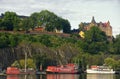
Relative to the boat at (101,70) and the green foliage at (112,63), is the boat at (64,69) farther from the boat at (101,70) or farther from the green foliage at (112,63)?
the green foliage at (112,63)

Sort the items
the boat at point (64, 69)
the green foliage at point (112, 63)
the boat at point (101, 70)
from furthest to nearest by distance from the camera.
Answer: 1. the green foliage at point (112, 63)
2. the boat at point (101, 70)
3. the boat at point (64, 69)

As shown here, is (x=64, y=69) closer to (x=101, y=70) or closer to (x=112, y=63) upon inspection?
(x=101, y=70)

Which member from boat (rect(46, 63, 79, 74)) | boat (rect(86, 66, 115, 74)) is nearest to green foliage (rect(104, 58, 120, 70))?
boat (rect(86, 66, 115, 74))

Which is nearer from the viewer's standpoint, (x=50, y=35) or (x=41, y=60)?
(x=41, y=60)

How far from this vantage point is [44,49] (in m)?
174

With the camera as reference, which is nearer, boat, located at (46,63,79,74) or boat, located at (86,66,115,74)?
boat, located at (46,63,79,74)

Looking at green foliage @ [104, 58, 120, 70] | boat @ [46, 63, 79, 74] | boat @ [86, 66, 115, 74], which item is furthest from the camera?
green foliage @ [104, 58, 120, 70]

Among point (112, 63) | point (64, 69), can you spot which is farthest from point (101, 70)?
point (64, 69)

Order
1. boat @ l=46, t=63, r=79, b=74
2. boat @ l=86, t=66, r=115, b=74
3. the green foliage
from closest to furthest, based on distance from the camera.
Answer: boat @ l=46, t=63, r=79, b=74 < boat @ l=86, t=66, r=115, b=74 < the green foliage

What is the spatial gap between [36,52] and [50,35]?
105ft

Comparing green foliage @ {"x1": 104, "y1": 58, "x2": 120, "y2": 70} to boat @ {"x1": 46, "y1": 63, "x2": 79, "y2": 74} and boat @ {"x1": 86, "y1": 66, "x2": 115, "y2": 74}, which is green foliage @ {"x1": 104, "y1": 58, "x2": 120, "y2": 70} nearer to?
boat @ {"x1": 86, "y1": 66, "x2": 115, "y2": 74}

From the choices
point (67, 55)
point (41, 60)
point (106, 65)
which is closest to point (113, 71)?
point (106, 65)

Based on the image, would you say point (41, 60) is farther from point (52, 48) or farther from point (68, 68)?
point (52, 48)

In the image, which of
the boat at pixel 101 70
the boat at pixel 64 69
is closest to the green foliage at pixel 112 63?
the boat at pixel 101 70
